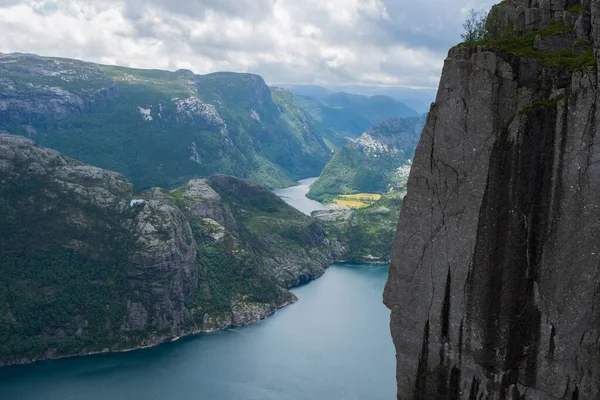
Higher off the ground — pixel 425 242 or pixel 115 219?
pixel 425 242

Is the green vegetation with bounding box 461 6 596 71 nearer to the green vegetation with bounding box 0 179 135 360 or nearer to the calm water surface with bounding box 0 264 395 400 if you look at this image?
the calm water surface with bounding box 0 264 395 400

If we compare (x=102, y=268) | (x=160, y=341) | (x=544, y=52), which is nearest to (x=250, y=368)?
(x=160, y=341)

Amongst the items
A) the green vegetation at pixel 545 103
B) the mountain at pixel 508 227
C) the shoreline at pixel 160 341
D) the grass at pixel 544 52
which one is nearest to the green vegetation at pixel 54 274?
the shoreline at pixel 160 341

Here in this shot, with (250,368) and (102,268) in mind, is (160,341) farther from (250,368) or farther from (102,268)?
(250,368)

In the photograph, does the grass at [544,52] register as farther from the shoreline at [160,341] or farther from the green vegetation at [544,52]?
the shoreline at [160,341]

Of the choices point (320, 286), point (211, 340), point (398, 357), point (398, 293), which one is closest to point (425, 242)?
point (398, 293)

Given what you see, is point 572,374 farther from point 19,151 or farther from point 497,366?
point 19,151
